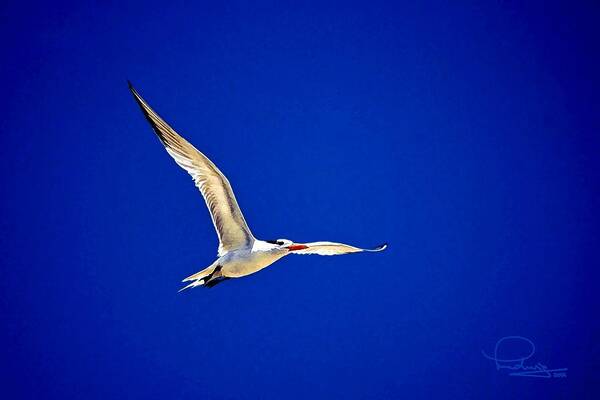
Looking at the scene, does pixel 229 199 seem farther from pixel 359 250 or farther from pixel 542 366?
pixel 542 366

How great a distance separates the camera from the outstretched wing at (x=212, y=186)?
4465mm

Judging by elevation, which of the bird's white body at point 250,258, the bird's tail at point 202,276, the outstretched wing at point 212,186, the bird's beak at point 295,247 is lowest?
the bird's tail at point 202,276

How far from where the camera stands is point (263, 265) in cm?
475

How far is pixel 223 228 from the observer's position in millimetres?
4840

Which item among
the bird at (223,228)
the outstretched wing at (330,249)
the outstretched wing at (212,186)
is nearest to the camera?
the outstretched wing at (212,186)

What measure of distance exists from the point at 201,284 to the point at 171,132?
1241 millimetres

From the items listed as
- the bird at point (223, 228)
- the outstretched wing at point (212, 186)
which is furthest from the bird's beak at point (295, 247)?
the outstretched wing at point (212, 186)

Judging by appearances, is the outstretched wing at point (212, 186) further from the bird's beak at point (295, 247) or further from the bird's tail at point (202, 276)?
the bird's beak at point (295, 247)

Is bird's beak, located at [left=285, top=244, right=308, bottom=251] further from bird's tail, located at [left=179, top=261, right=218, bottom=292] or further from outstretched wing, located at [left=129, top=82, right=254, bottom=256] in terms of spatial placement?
bird's tail, located at [left=179, top=261, right=218, bottom=292]

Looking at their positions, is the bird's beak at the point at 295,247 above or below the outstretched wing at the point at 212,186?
below

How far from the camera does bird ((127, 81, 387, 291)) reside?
15.0 feet

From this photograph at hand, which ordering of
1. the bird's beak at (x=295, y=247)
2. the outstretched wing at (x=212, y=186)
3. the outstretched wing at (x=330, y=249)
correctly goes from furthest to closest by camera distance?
the outstretched wing at (x=330, y=249) < the bird's beak at (x=295, y=247) < the outstretched wing at (x=212, y=186)

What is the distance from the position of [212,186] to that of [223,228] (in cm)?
38

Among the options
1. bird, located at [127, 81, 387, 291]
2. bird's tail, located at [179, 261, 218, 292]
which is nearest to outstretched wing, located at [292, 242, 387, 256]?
bird, located at [127, 81, 387, 291]
